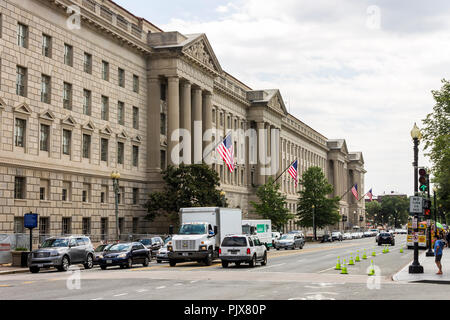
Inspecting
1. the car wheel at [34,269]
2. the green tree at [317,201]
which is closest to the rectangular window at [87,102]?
the car wheel at [34,269]

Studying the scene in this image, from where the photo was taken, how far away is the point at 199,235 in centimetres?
3888

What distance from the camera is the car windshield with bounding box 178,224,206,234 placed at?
39.4 meters

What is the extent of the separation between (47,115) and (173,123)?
64.0 feet

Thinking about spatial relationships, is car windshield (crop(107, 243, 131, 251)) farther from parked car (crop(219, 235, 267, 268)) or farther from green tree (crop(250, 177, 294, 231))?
green tree (crop(250, 177, 294, 231))

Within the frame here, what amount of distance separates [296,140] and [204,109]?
54.9 metres

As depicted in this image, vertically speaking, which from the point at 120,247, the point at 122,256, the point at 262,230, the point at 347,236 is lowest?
the point at 347,236

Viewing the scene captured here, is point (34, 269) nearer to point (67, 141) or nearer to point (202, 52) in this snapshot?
point (67, 141)

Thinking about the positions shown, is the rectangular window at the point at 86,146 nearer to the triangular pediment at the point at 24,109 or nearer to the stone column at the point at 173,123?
the triangular pediment at the point at 24,109

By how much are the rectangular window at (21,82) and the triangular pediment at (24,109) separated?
912 mm

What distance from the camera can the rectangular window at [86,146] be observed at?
55891 millimetres

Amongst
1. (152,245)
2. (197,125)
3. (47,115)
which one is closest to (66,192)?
(47,115)

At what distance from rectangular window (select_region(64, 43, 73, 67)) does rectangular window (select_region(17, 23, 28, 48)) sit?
5.60 m
